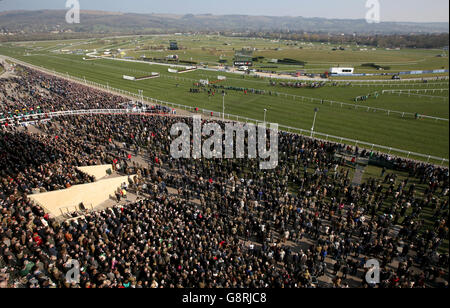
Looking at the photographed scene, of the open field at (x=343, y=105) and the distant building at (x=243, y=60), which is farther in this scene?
the distant building at (x=243, y=60)

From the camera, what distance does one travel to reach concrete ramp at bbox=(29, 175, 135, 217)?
1547cm

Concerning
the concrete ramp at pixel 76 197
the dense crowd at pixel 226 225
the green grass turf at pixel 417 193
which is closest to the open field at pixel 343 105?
the green grass turf at pixel 417 193

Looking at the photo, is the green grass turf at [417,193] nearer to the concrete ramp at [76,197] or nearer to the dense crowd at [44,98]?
the concrete ramp at [76,197]

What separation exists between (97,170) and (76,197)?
3.54 meters

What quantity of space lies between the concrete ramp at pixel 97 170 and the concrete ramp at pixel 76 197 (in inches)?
68.3

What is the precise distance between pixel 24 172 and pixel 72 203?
16.6ft

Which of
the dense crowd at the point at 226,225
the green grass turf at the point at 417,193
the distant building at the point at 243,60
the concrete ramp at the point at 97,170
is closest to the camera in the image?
the dense crowd at the point at 226,225

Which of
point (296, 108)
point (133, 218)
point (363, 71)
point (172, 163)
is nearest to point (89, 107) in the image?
point (172, 163)

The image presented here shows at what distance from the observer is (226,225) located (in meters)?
14.4

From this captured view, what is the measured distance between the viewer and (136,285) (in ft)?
34.0

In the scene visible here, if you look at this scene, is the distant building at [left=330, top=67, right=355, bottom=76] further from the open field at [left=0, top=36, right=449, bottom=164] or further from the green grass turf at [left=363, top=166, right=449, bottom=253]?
the green grass turf at [left=363, top=166, right=449, bottom=253]

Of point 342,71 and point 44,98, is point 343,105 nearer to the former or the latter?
point 342,71

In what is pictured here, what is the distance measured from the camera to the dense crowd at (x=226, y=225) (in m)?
11.0

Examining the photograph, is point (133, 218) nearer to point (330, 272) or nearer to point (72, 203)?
point (72, 203)
